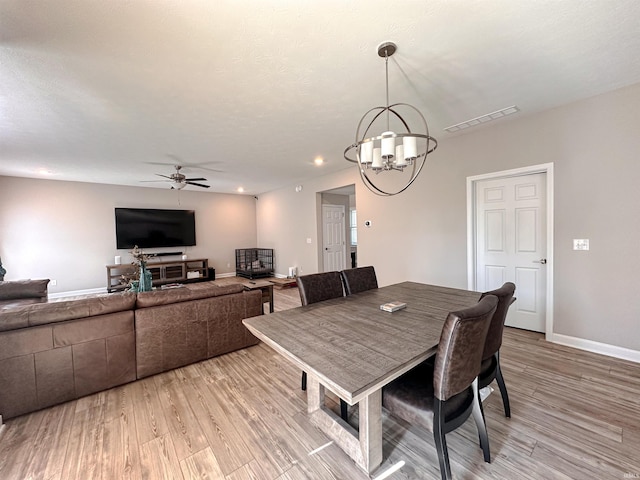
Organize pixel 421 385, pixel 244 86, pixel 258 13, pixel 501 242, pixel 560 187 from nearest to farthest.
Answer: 1. pixel 421 385
2. pixel 258 13
3. pixel 244 86
4. pixel 560 187
5. pixel 501 242

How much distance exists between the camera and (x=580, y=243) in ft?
9.18

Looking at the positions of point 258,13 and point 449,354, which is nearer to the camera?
point 449,354

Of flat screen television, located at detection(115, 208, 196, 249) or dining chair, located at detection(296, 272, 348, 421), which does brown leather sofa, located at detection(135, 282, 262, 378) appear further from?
flat screen television, located at detection(115, 208, 196, 249)

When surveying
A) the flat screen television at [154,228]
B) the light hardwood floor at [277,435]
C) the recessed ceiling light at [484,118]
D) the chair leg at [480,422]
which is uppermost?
the recessed ceiling light at [484,118]

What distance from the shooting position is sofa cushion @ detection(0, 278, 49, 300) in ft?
11.7

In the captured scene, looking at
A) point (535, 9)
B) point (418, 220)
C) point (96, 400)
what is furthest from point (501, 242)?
point (96, 400)

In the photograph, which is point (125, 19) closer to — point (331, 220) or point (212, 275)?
point (331, 220)

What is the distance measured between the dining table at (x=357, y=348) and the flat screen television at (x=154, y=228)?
6385mm

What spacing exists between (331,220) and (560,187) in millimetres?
4387

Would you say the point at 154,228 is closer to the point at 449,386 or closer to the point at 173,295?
the point at 173,295

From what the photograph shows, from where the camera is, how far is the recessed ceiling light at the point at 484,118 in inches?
114

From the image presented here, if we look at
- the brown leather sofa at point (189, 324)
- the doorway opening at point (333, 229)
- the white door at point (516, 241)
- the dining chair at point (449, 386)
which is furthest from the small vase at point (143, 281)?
the white door at point (516, 241)

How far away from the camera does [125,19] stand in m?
1.56

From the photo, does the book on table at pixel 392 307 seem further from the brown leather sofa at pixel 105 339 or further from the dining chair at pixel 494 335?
the brown leather sofa at pixel 105 339
